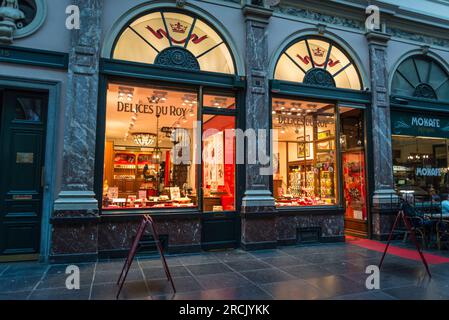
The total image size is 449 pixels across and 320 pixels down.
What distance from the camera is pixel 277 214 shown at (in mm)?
7504

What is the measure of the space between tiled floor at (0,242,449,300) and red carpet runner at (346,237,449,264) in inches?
17.2

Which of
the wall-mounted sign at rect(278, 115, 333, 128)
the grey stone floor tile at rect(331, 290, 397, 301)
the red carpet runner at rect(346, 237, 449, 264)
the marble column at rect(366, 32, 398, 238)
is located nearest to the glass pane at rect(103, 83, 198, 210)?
the wall-mounted sign at rect(278, 115, 333, 128)

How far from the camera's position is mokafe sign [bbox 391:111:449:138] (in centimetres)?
918

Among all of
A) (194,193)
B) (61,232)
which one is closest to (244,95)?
(194,193)

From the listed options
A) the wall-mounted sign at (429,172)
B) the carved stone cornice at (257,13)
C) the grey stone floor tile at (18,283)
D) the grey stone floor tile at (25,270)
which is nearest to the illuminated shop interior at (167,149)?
the grey stone floor tile at (25,270)

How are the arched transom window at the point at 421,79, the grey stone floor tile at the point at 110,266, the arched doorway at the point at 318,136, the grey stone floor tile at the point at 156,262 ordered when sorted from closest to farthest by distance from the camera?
1. the grey stone floor tile at the point at 110,266
2. the grey stone floor tile at the point at 156,262
3. the arched doorway at the point at 318,136
4. the arched transom window at the point at 421,79

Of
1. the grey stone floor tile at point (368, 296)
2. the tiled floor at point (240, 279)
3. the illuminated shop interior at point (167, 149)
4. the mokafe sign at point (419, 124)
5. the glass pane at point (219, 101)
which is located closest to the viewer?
the grey stone floor tile at point (368, 296)

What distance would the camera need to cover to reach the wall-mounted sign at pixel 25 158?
609 cm

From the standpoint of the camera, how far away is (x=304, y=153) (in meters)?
8.87

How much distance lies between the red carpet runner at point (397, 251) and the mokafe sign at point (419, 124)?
10.9 feet

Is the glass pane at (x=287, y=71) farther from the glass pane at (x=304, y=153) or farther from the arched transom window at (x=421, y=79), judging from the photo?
the arched transom window at (x=421, y=79)

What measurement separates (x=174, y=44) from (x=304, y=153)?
4.52m

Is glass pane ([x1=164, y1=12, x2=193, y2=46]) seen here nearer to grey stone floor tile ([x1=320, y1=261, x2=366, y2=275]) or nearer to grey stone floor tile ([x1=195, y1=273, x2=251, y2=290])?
grey stone floor tile ([x1=195, y1=273, x2=251, y2=290])
